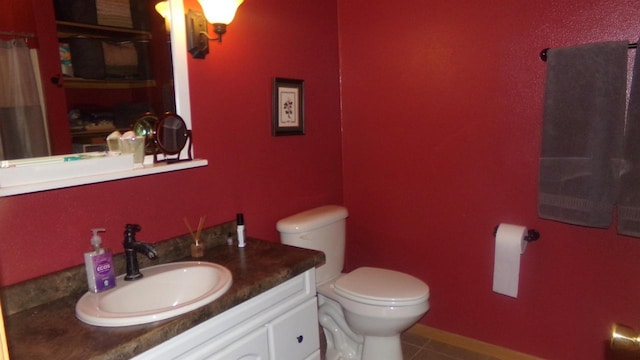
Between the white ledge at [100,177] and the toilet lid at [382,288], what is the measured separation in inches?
35.6

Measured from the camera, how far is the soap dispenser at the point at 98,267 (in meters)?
1.27

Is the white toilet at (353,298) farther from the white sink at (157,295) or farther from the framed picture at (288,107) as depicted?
the white sink at (157,295)

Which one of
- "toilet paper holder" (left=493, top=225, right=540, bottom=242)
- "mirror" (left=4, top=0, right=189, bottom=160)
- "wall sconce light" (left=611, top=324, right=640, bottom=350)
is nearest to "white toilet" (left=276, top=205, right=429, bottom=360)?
"toilet paper holder" (left=493, top=225, right=540, bottom=242)

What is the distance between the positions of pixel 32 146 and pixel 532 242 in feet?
6.92

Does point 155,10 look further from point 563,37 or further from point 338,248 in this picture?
point 563,37

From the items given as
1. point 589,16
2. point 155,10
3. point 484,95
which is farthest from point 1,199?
point 589,16

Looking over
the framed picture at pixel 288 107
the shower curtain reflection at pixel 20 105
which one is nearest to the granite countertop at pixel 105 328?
the shower curtain reflection at pixel 20 105

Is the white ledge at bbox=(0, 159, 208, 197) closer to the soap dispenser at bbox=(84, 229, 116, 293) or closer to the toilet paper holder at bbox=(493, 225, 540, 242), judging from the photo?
the soap dispenser at bbox=(84, 229, 116, 293)

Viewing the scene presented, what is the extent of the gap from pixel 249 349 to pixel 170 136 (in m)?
0.80

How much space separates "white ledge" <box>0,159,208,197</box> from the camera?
44.5 inches

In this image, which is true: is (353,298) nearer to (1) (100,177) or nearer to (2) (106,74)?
(1) (100,177)

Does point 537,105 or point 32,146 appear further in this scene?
point 537,105

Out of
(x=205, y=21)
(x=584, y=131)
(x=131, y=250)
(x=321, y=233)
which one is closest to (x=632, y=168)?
(x=584, y=131)

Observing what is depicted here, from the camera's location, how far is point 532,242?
2.02 m
